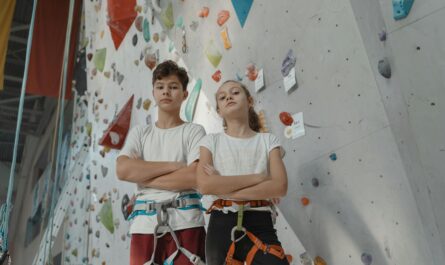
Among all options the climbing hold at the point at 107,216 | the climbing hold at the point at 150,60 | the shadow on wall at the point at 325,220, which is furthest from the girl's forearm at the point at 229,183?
the climbing hold at the point at 107,216

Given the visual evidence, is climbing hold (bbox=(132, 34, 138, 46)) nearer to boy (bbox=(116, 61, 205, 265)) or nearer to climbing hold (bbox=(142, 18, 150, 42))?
climbing hold (bbox=(142, 18, 150, 42))

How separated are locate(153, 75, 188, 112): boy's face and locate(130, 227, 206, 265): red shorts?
544mm

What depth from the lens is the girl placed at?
4.78ft

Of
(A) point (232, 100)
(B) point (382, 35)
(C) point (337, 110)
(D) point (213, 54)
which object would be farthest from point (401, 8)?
(D) point (213, 54)

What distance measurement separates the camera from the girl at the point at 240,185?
4.78ft

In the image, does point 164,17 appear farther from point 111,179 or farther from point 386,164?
point 386,164

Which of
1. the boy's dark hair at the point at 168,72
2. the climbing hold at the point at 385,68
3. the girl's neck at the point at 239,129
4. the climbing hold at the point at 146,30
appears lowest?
the girl's neck at the point at 239,129

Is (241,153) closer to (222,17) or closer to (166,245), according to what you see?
(166,245)

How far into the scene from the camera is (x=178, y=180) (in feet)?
5.35

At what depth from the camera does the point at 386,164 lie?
60.6 inches

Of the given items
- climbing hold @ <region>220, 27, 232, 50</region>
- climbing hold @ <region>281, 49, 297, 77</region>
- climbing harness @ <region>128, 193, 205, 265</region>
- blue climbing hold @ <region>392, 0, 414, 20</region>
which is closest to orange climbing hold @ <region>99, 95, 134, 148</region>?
climbing hold @ <region>220, 27, 232, 50</region>

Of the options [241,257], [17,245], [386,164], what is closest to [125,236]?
[241,257]

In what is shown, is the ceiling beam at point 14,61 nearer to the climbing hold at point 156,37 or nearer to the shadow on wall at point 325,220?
the climbing hold at point 156,37

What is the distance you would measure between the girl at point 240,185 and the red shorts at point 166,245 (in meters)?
0.12
